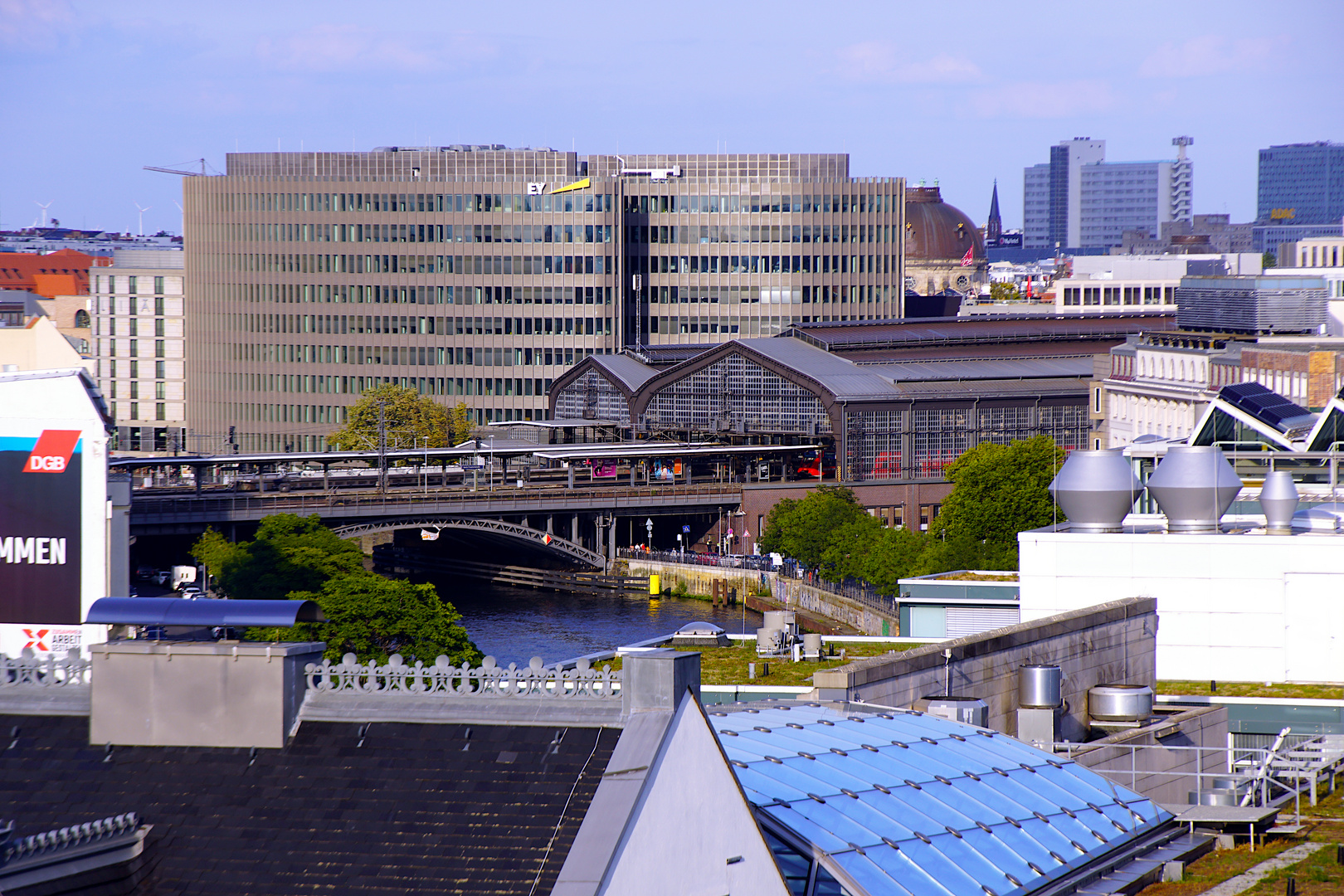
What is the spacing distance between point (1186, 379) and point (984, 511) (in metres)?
24.3

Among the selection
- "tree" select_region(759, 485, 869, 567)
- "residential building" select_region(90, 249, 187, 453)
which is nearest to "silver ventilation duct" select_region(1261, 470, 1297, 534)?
"tree" select_region(759, 485, 869, 567)

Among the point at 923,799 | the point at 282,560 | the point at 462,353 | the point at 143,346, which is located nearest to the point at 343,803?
the point at 923,799

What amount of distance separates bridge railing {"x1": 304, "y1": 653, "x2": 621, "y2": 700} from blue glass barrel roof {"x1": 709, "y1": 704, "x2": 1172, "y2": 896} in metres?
3.22

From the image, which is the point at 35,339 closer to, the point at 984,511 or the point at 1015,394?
the point at 984,511

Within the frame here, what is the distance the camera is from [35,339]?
86.6 metres

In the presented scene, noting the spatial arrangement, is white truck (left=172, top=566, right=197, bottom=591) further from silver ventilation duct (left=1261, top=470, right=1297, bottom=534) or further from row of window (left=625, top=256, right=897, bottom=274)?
row of window (left=625, top=256, right=897, bottom=274)

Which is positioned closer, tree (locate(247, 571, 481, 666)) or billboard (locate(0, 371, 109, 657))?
billboard (locate(0, 371, 109, 657))

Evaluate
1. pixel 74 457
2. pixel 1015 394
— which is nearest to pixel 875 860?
pixel 74 457

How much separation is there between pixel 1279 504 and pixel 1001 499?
56.2 meters

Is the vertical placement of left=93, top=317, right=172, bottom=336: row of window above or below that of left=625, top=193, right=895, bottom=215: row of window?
below

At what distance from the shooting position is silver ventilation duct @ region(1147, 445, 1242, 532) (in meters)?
42.8

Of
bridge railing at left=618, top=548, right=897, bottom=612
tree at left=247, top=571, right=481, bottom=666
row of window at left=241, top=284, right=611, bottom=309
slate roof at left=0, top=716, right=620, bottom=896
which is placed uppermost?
row of window at left=241, top=284, right=611, bottom=309

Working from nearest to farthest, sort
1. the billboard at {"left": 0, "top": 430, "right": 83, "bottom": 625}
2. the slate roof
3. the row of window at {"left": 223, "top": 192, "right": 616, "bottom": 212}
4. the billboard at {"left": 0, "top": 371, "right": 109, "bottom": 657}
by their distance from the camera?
the slate roof → the billboard at {"left": 0, "top": 371, "right": 109, "bottom": 657} → the billboard at {"left": 0, "top": 430, "right": 83, "bottom": 625} → the row of window at {"left": 223, "top": 192, "right": 616, "bottom": 212}

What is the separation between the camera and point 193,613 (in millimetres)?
17641
